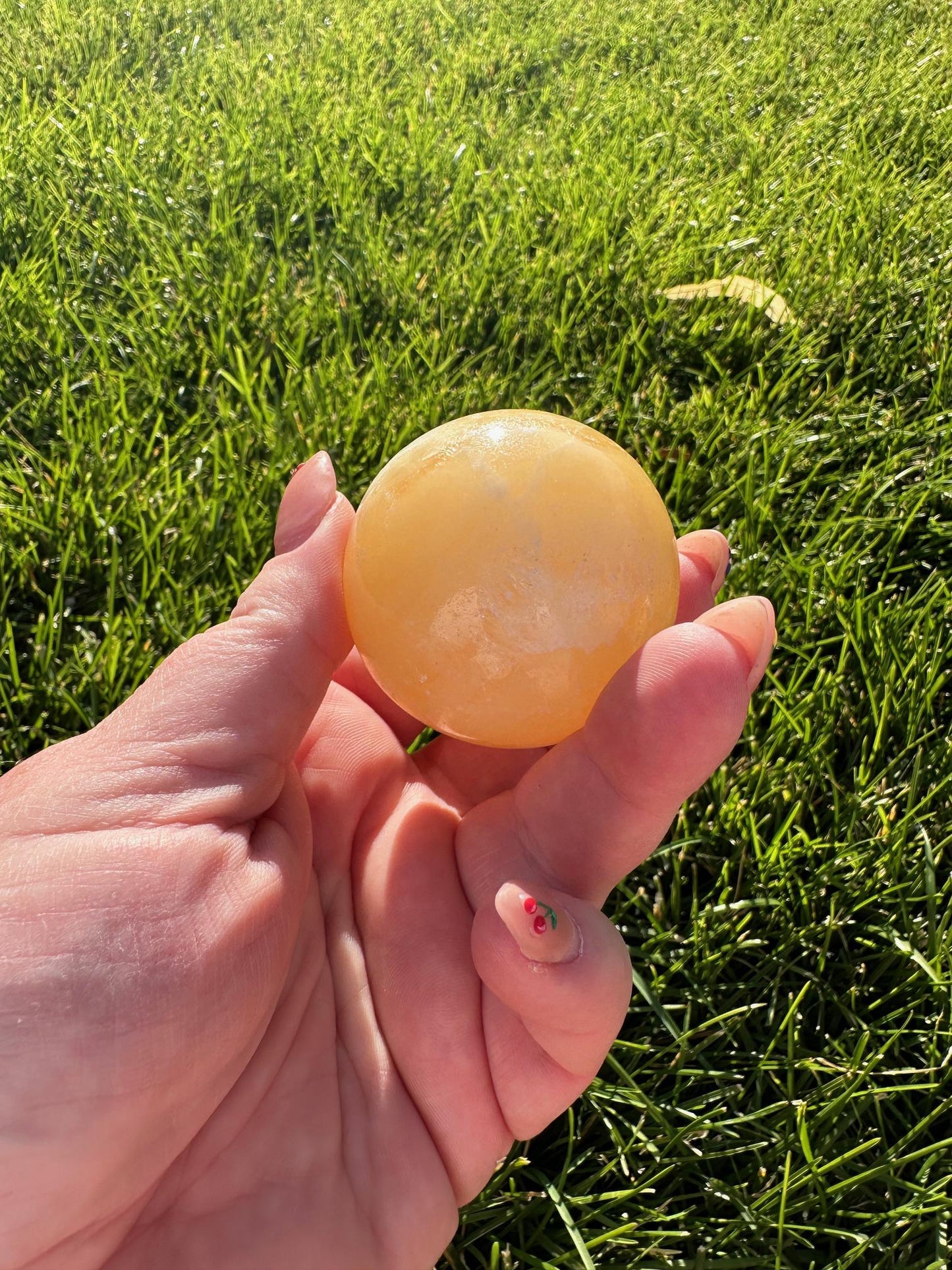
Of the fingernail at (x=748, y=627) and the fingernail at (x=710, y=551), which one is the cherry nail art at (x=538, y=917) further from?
the fingernail at (x=710, y=551)

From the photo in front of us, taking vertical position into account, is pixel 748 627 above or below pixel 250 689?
above

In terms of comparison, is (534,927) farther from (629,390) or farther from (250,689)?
(629,390)

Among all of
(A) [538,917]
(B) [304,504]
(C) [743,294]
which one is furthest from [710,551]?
(C) [743,294]

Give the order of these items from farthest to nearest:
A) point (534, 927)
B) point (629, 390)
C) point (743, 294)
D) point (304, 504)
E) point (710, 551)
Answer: point (743, 294) → point (629, 390) → point (710, 551) → point (304, 504) → point (534, 927)

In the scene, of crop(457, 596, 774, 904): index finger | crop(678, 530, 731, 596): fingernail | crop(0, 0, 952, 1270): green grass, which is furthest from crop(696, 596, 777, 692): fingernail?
crop(0, 0, 952, 1270): green grass

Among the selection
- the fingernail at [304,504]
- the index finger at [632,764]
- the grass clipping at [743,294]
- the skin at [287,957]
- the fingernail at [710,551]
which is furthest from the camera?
the grass clipping at [743,294]

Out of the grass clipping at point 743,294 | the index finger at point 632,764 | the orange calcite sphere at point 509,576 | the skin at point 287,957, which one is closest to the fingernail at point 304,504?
the skin at point 287,957

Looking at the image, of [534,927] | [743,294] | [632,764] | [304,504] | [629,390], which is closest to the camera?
[534,927]
